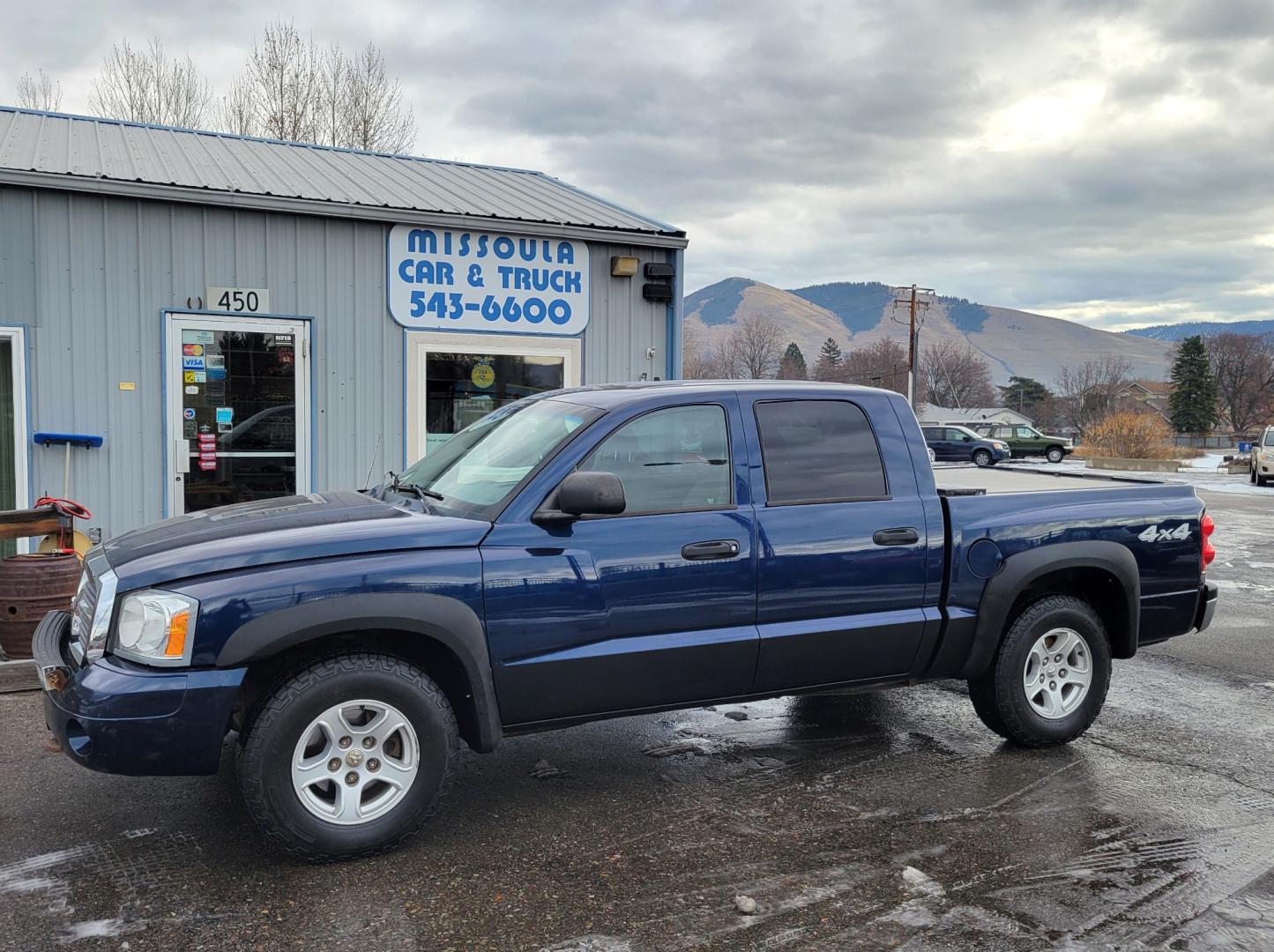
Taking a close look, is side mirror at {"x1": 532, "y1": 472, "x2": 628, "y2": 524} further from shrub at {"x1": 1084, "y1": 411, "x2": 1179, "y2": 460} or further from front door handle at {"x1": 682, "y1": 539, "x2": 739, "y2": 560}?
shrub at {"x1": 1084, "y1": 411, "x2": 1179, "y2": 460}

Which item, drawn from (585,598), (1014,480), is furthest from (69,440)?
(1014,480)

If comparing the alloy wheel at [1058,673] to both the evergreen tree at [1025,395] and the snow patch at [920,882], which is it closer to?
the snow patch at [920,882]

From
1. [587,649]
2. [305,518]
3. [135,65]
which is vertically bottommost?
[587,649]

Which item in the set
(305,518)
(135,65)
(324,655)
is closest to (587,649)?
(324,655)

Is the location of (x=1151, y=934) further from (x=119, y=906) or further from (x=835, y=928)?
(x=119, y=906)

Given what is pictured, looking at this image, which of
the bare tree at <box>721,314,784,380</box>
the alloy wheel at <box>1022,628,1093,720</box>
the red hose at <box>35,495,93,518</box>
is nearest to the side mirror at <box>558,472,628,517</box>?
the alloy wheel at <box>1022,628,1093,720</box>

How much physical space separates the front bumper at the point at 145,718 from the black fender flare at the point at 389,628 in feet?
0.41

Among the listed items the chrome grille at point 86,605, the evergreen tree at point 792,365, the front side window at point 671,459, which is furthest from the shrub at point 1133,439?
the evergreen tree at point 792,365

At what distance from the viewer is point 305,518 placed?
416 cm

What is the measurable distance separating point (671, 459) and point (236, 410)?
560 centimetres

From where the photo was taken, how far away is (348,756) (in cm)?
378

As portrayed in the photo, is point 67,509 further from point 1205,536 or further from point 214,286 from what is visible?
point 1205,536

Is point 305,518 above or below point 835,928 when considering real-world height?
above

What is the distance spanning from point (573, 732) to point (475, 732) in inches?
58.2
